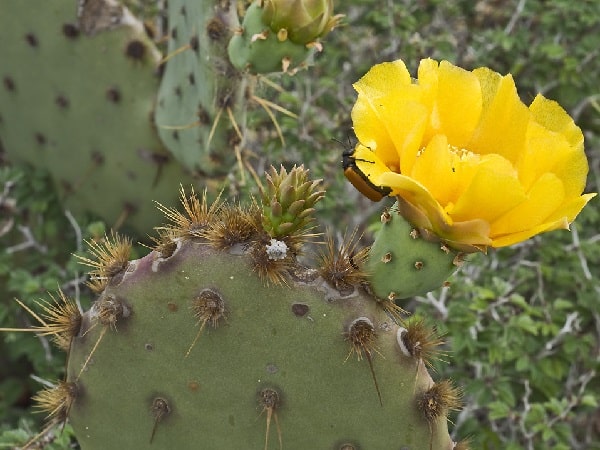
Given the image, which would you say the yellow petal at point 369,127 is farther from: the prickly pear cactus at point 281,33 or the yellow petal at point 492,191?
the prickly pear cactus at point 281,33

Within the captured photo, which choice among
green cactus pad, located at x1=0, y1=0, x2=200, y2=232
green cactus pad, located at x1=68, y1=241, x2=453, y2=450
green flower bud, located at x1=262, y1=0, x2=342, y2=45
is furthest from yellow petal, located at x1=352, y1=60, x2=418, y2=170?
green cactus pad, located at x1=0, y1=0, x2=200, y2=232

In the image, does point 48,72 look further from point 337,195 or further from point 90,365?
point 90,365

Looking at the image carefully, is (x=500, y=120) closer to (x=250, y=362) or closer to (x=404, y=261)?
(x=404, y=261)

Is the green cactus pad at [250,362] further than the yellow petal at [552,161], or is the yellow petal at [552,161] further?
the green cactus pad at [250,362]

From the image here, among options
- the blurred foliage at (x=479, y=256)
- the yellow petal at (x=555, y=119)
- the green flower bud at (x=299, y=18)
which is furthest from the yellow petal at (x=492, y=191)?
the blurred foliage at (x=479, y=256)

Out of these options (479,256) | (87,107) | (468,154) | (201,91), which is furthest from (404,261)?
(87,107)

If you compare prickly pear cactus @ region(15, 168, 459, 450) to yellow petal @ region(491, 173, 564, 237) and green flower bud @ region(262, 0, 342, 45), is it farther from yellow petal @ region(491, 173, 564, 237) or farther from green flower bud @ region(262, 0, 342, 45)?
green flower bud @ region(262, 0, 342, 45)
